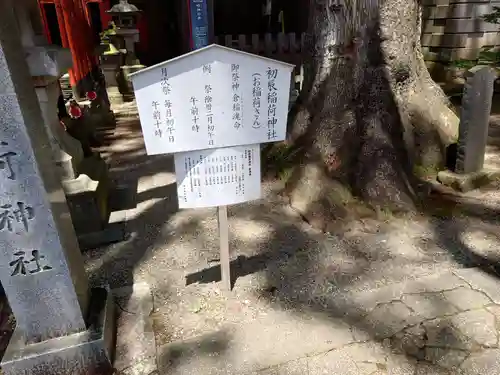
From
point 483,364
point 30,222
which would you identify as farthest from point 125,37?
point 483,364

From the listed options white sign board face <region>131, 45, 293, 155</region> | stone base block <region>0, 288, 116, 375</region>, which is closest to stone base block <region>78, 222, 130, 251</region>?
stone base block <region>0, 288, 116, 375</region>

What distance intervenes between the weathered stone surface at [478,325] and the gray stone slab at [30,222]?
7.14 feet

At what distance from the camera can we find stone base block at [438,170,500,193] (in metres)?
3.94


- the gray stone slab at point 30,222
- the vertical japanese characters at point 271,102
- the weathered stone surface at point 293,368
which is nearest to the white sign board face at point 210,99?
the vertical japanese characters at point 271,102

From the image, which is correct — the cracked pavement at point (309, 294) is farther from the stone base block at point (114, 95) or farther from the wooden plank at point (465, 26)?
the wooden plank at point (465, 26)

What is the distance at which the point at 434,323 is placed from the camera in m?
2.29

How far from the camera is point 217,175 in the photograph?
2.18 metres

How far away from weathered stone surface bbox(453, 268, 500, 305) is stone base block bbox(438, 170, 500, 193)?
1.47m

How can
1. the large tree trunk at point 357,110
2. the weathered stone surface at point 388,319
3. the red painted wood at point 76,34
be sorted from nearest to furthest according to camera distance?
the weathered stone surface at point 388,319
the large tree trunk at point 357,110
the red painted wood at point 76,34

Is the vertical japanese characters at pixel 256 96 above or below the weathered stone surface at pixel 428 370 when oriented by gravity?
above

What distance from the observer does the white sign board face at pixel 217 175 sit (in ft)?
6.95

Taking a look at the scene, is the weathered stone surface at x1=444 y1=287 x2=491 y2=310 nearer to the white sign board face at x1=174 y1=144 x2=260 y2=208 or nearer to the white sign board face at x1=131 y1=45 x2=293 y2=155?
the white sign board face at x1=174 y1=144 x2=260 y2=208

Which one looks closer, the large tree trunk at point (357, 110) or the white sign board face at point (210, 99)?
the white sign board face at point (210, 99)

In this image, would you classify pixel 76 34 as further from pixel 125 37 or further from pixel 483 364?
pixel 483 364
